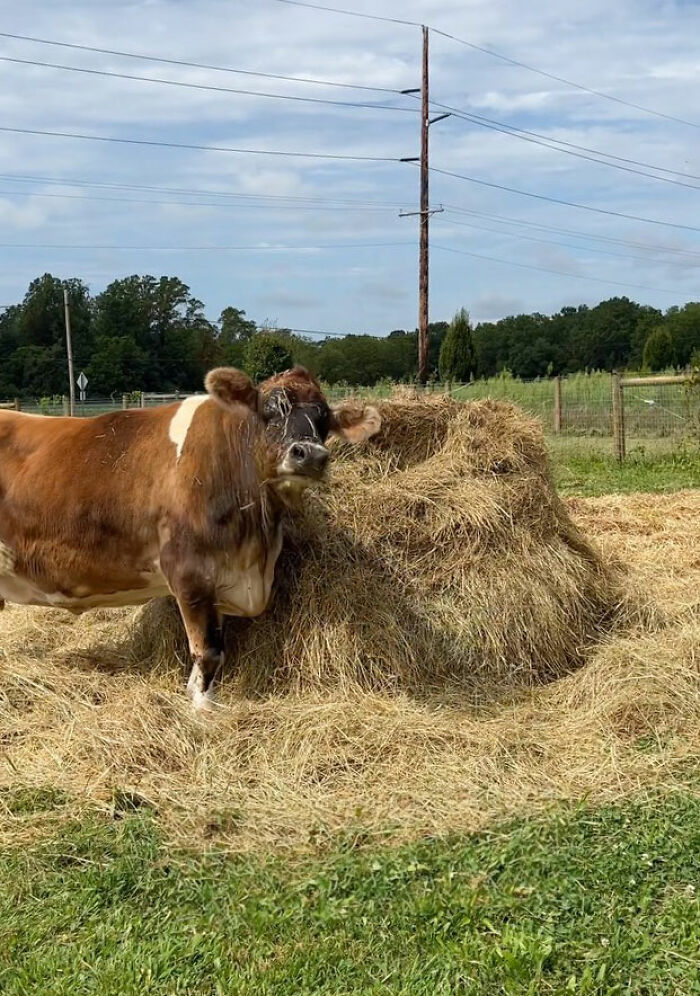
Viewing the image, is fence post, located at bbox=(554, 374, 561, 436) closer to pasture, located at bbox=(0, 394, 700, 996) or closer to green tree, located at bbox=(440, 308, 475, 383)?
pasture, located at bbox=(0, 394, 700, 996)

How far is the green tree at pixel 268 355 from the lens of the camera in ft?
67.5

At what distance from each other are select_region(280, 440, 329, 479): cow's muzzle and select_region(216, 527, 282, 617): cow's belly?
70 cm

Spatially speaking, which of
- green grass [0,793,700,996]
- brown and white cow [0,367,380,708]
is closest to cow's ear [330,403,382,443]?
brown and white cow [0,367,380,708]

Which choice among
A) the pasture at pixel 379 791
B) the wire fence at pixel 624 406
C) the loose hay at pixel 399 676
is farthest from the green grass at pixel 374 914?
the wire fence at pixel 624 406

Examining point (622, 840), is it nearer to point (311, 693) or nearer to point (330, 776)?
point (330, 776)

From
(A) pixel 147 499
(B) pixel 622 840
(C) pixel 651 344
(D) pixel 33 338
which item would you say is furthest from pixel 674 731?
(D) pixel 33 338

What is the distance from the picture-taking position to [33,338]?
196 feet

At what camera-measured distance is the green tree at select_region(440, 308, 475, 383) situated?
36.9m

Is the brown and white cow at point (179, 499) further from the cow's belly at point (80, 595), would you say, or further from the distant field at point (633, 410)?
the distant field at point (633, 410)

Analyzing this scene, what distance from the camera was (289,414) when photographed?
490 cm

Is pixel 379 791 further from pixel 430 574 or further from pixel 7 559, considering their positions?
pixel 7 559

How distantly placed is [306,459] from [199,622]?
1.11 meters

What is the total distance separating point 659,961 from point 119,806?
7.30 feet

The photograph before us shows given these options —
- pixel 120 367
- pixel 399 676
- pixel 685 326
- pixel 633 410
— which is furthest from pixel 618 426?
pixel 685 326
